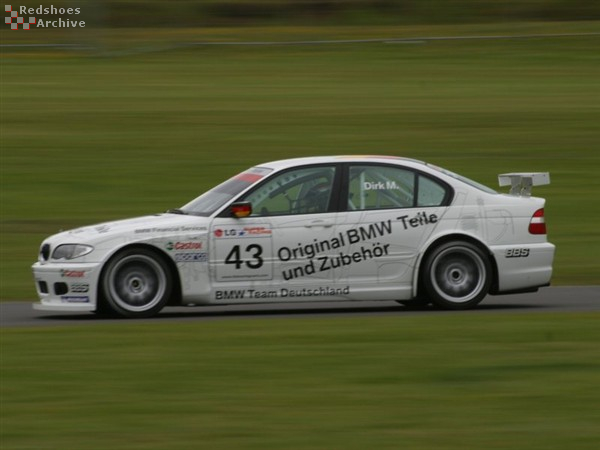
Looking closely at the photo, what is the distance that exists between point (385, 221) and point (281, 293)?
1.15m

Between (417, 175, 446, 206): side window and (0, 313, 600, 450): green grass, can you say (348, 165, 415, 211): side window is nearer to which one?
(417, 175, 446, 206): side window

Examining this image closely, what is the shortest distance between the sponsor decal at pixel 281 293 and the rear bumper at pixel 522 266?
4.81 feet

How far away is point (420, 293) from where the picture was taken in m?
11.9

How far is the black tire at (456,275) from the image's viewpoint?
1177cm

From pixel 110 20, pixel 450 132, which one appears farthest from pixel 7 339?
pixel 110 20

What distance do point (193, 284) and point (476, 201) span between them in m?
2.74

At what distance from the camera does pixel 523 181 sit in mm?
12250

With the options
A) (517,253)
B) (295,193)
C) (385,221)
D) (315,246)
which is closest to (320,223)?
(315,246)

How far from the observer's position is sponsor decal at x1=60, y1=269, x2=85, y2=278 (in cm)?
1127

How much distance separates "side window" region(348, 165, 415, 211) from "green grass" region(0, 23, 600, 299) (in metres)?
3.32

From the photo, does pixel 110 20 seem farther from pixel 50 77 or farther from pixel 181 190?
pixel 181 190

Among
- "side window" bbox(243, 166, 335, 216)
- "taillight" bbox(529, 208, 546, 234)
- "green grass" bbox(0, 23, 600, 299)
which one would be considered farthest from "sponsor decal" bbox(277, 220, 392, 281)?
"green grass" bbox(0, 23, 600, 299)

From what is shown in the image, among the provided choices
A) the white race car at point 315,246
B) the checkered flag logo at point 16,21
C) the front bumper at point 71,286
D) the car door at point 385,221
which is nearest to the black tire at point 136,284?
the white race car at point 315,246

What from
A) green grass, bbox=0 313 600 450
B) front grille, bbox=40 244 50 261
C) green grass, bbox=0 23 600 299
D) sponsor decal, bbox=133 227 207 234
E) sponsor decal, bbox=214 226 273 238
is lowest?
green grass, bbox=0 313 600 450
